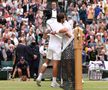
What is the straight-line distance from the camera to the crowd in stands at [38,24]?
2569 centimetres

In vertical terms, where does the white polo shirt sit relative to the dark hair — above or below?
below

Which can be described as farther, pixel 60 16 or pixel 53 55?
pixel 60 16

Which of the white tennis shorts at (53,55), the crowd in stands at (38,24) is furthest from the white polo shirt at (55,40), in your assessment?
the crowd in stands at (38,24)

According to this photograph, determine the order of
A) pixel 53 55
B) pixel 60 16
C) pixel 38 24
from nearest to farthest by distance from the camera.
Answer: pixel 53 55, pixel 60 16, pixel 38 24

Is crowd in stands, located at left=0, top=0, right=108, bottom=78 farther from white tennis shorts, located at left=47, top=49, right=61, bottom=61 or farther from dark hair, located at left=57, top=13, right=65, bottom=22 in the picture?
dark hair, located at left=57, top=13, right=65, bottom=22

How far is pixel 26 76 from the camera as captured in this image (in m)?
22.2

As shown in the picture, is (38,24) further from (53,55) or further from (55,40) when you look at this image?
(53,55)

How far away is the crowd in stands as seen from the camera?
25.7 metres

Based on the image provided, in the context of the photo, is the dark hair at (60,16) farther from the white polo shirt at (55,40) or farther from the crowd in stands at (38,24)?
the crowd in stands at (38,24)

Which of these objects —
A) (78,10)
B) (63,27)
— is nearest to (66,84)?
(63,27)

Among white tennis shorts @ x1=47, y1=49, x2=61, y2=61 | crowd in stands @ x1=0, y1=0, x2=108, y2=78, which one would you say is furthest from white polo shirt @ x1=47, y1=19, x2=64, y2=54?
crowd in stands @ x1=0, y1=0, x2=108, y2=78

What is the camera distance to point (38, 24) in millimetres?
30016

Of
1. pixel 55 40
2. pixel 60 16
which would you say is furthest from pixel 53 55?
pixel 60 16

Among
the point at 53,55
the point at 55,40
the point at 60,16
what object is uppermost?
the point at 60,16
